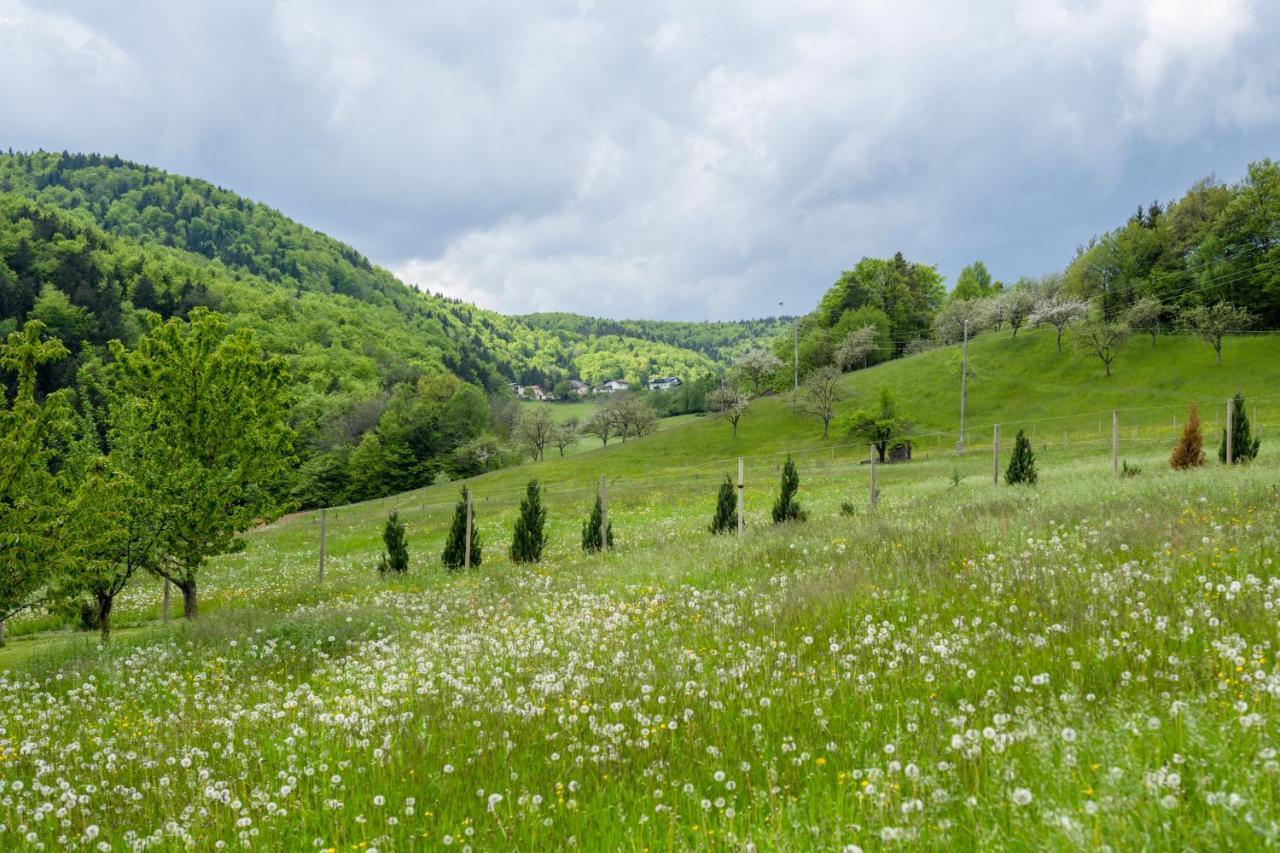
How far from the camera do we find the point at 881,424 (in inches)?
2648

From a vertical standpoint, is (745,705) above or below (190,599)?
above

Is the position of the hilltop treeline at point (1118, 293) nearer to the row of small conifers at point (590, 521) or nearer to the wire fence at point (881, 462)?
the wire fence at point (881, 462)

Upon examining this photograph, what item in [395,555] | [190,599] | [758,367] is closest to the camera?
[190,599]

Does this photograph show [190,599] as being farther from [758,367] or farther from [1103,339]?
[758,367]

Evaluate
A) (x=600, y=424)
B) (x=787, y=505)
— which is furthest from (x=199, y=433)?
(x=600, y=424)

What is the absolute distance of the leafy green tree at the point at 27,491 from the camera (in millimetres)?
10203

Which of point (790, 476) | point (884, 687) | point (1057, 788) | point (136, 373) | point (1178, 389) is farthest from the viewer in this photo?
point (1178, 389)

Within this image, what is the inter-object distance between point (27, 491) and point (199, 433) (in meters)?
7.15

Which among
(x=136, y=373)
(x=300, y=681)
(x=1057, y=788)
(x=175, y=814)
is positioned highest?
(x=136, y=373)

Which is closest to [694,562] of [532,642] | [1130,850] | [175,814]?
[532,642]

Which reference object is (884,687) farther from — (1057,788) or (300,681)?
(300,681)

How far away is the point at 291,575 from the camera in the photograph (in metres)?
29.9

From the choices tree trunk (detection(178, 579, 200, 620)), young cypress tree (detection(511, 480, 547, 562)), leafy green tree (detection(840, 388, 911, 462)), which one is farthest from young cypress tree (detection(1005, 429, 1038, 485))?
leafy green tree (detection(840, 388, 911, 462))

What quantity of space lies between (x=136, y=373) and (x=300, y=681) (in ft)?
45.2
